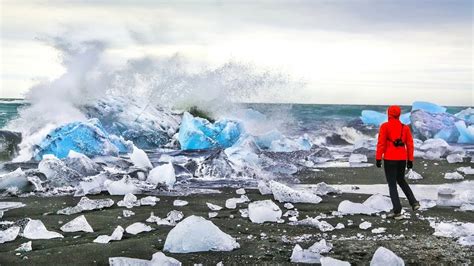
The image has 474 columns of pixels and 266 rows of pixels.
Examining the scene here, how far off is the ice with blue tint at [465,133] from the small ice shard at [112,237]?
1664cm

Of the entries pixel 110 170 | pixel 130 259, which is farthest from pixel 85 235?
pixel 110 170

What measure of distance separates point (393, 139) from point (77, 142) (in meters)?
8.00

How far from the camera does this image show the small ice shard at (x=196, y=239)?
15.7 feet

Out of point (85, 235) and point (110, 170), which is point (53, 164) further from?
point (85, 235)

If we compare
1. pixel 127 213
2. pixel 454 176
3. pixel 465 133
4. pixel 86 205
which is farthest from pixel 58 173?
pixel 465 133

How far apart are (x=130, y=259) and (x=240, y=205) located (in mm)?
2904

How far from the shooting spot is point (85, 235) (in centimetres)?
538

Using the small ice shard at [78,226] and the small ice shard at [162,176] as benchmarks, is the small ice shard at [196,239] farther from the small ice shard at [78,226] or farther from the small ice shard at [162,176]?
the small ice shard at [162,176]

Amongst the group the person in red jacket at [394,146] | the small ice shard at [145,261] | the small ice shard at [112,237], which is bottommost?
the small ice shard at [112,237]

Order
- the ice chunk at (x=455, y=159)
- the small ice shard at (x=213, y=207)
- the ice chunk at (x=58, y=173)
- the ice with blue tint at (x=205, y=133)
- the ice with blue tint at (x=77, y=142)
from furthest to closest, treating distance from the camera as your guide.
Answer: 1. the ice with blue tint at (x=205, y=133)
2. the ice chunk at (x=455, y=159)
3. the ice with blue tint at (x=77, y=142)
4. the ice chunk at (x=58, y=173)
5. the small ice shard at (x=213, y=207)

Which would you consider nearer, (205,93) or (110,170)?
(110,170)

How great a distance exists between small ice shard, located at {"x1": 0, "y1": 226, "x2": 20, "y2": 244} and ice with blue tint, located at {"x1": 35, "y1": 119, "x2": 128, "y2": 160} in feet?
22.8

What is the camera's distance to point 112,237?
17.0ft

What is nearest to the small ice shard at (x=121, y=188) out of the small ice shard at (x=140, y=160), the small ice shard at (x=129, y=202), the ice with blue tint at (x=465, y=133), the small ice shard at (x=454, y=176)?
the small ice shard at (x=129, y=202)
